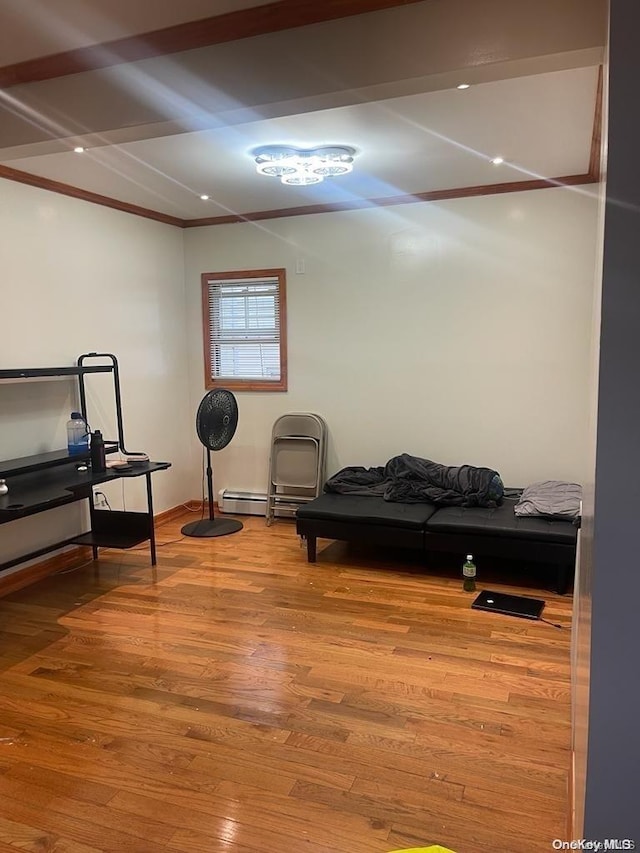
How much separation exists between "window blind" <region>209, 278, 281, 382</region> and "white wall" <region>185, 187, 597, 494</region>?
166 millimetres

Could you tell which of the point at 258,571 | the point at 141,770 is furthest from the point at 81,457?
the point at 141,770

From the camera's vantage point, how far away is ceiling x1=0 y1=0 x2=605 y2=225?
194 cm

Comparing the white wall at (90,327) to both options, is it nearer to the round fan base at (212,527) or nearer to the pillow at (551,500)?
the round fan base at (212,527)

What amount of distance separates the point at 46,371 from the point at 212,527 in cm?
192

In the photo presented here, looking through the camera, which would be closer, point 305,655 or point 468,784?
point 468,784

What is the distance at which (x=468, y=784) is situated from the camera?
2.04m

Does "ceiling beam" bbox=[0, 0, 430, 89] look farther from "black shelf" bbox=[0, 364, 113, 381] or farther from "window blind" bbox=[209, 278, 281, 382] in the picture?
"window blind" bbox=[209, 278, 281, 382]

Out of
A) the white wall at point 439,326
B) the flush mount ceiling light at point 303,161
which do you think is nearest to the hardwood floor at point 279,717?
the white wall at point 439,326

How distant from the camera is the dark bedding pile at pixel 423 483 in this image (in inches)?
163

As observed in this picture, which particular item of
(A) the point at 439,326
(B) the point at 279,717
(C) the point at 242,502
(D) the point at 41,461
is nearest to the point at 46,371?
(D) the point at 41,461

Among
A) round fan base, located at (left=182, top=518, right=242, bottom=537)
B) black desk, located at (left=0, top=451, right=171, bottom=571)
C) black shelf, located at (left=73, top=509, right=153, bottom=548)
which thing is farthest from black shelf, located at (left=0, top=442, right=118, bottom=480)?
round fan base, located at (left=182, top=518, right=242, bottom=537)

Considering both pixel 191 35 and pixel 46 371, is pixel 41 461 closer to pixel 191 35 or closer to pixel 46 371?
pixel 46 371

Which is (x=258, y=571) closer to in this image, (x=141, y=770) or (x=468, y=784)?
(x=141, y=770)

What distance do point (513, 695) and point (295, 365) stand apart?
3244mm
